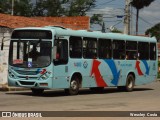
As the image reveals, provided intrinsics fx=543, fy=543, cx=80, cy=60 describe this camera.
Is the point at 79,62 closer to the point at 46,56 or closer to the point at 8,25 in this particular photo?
the point at 46,56

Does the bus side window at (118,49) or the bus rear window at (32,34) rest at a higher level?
the bus rear window at (32,34)

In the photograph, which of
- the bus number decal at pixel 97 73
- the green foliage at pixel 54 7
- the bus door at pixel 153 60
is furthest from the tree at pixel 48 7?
the bus number decal at pixel 97 73

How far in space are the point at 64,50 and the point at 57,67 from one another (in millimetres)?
780

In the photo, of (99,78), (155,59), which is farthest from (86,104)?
(155,59)

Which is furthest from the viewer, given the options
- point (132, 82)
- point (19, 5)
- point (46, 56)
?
point (19, 5)

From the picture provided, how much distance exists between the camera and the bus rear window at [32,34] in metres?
21.3

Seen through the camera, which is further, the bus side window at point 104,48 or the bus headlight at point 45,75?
the bus side window at point 104,48

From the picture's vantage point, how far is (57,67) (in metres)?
21.4

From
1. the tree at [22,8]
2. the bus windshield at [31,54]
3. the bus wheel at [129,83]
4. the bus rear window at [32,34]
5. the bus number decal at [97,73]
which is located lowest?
the bus wheel at [129,83]

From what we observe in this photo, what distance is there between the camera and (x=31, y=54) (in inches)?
837

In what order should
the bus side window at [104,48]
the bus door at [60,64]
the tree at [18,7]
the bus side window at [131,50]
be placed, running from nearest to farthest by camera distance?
the bus door at [60,64], the bus side window at [104,48], the bus side window at [131,50], the tree at [18,7]

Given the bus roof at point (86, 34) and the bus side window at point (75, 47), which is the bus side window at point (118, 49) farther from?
the bus side window at point (75, 47)

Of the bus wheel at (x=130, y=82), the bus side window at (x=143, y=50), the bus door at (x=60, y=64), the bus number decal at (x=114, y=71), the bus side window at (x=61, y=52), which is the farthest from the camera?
the bus side window at (x=143, y=50)

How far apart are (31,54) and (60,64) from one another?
49.0 inches
